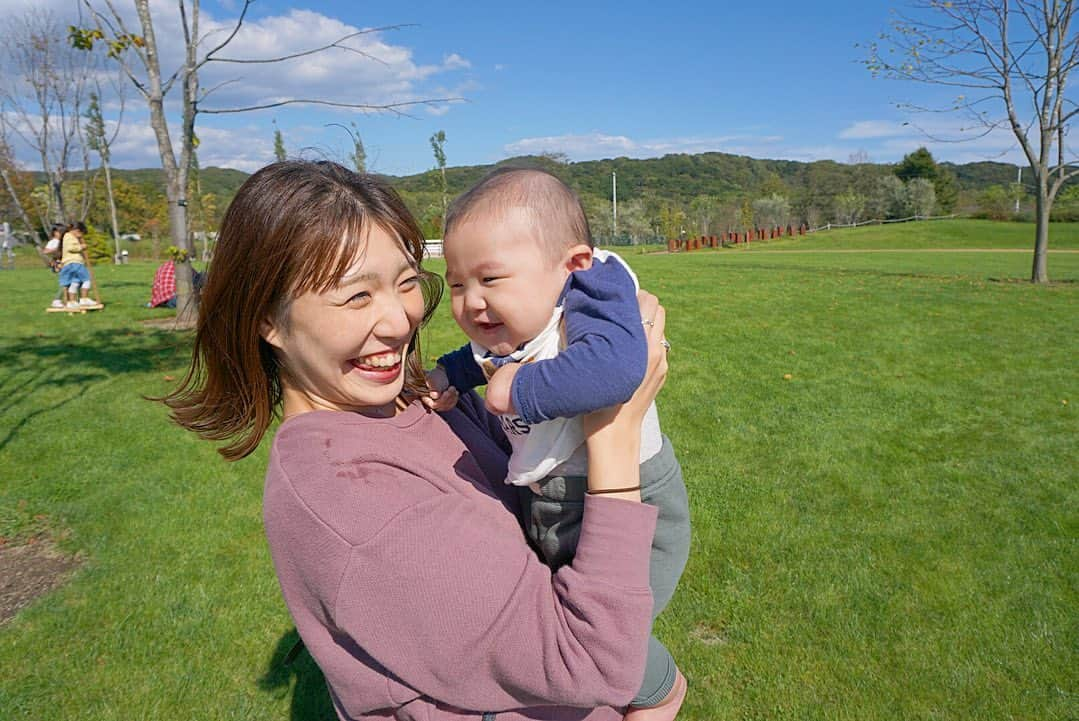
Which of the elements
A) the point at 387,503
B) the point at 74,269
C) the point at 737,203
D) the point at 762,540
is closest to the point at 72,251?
the point at 74,269

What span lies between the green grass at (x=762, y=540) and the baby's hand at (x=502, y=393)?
2439 millimetres

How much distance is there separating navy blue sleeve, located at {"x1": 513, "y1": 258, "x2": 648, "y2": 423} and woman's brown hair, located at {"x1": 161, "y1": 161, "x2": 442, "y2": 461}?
43 cm

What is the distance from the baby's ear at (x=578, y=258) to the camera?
5.91 feet

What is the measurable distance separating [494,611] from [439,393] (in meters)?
0.77

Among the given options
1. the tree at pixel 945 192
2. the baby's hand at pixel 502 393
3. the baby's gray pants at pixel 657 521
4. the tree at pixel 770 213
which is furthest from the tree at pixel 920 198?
the baby's hand at pixel 502 393

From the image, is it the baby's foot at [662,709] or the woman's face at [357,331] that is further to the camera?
the baby's foot at [662,709]

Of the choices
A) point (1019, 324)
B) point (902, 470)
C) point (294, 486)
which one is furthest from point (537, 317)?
point (1019, 324)

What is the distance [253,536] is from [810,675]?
356 cm

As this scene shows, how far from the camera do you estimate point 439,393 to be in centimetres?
189

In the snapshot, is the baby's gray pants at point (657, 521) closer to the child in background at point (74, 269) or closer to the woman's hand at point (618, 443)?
the woman's hand at point (618, 443)

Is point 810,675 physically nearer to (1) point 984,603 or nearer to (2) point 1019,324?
(1) point 984,603

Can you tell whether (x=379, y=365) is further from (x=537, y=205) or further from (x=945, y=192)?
(x=945, y=192)

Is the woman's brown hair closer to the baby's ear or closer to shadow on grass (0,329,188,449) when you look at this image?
the baby's ear

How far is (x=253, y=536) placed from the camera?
486 centimetres
